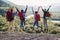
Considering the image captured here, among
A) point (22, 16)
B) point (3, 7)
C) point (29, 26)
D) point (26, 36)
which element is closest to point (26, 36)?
point (26, 36)

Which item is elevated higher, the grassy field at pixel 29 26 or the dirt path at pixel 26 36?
the grassy field at pixel 29 26

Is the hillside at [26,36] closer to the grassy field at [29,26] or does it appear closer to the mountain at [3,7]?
the grassy field at [29,26]

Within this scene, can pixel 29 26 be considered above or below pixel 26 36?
above

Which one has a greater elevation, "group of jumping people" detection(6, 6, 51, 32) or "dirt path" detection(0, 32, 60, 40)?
"group of jumping people" detection(6, 6, 51, 32)

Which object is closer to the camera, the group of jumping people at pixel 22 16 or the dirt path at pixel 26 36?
the dirt path at pixel 26 36

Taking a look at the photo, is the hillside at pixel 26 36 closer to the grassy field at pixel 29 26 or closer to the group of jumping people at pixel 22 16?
the grassy field at pixel 29 26

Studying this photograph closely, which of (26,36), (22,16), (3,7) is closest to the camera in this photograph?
(26,36)

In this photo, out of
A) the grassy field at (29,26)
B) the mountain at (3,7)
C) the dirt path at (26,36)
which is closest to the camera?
the dirt path at (26,36)

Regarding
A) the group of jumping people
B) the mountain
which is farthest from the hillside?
the mountain

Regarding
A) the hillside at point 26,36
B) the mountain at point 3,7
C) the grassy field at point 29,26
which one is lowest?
the hillside at point 26,36

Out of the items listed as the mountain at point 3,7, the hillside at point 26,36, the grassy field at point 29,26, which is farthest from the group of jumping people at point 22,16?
the hillside at point 26,36

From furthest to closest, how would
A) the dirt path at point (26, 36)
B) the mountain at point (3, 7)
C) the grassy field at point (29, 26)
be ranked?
the mountain at point (3, 7), the grassy field at point (29, 26), the dirt path at point (26, 36)

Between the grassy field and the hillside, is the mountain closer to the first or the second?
the grassy field

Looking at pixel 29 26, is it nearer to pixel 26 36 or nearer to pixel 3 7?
pixel 26 36
